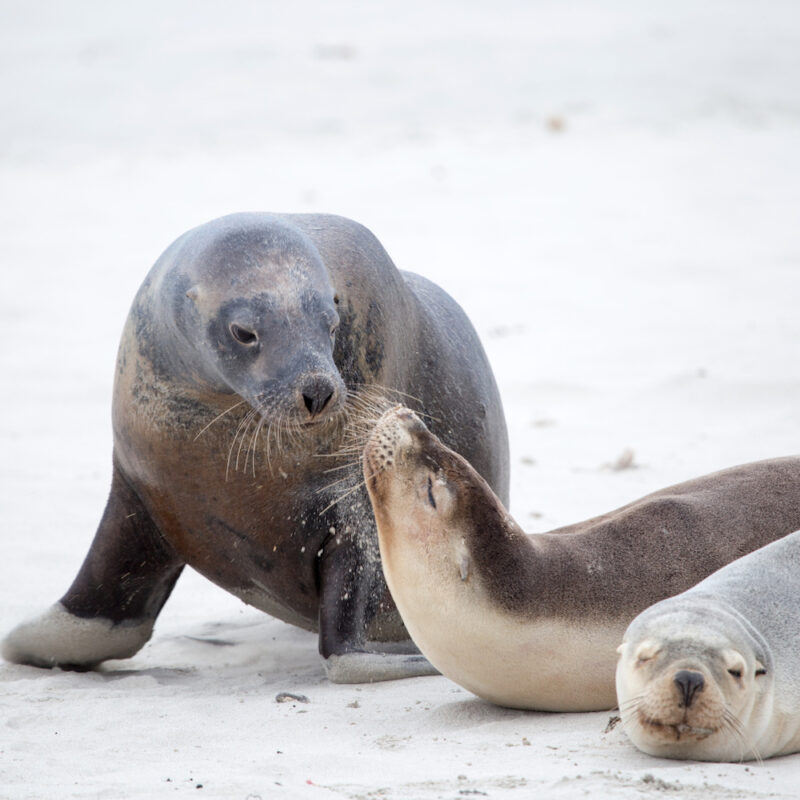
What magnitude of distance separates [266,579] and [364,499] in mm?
427

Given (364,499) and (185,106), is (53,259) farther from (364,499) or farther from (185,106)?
(364,499)

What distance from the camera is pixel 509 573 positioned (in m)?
3.95

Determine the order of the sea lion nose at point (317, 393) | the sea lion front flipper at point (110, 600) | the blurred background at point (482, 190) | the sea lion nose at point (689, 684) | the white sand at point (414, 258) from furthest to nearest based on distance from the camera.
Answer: the blurred background at point (482, 190) < the sea lion front flipper at point (110, 600) < the sea lion nose at point (317, 393) < the white sand at point (414, 258) < the sea lion nose at point (689, 684)

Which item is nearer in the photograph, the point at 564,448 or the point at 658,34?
the point at 564,448

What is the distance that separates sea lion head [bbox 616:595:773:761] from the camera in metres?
3.29

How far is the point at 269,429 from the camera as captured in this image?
14.9 feet

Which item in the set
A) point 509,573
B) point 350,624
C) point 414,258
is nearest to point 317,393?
point 509,573

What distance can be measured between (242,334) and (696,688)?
5.63 ft

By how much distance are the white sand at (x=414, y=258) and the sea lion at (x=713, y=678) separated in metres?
0.09

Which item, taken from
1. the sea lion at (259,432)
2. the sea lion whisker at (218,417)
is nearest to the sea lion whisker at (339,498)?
the sea lion at (259,432)

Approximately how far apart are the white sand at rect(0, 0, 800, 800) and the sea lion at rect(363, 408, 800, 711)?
14 centimetres

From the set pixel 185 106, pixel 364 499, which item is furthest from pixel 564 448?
pixel 185 106

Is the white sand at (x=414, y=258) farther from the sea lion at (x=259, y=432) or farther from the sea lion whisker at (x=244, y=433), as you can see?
the sea lion whisker at (x=244, y=433)

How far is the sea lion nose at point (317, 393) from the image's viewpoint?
410 centimetres
